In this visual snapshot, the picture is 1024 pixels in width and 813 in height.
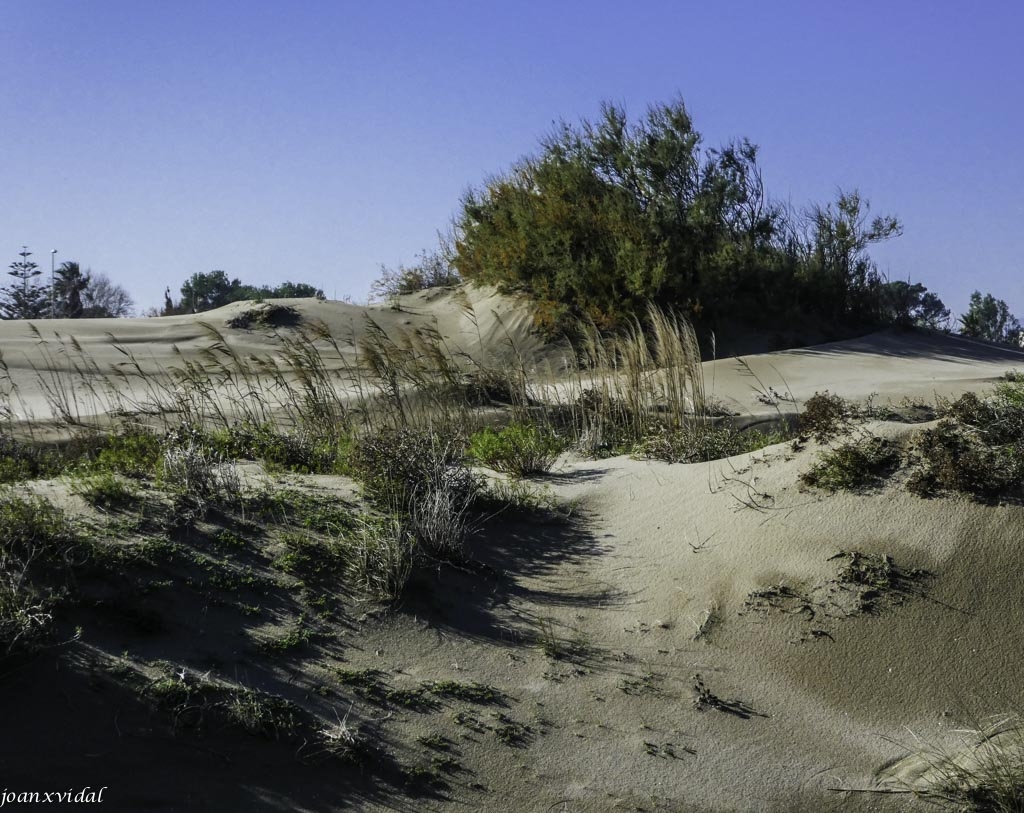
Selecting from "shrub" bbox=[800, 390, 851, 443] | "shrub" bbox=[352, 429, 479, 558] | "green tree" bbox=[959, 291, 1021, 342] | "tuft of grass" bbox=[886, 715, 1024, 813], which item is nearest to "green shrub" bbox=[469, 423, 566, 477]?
"shrub" bbox=[352, 429, 479, 558]

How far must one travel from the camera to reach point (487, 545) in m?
7.43

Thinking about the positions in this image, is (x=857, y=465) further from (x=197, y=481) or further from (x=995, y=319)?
(x=995, y=319)

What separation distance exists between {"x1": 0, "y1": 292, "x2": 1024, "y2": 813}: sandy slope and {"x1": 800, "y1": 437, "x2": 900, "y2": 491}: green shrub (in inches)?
4.7

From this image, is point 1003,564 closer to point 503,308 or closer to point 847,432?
point 847,432

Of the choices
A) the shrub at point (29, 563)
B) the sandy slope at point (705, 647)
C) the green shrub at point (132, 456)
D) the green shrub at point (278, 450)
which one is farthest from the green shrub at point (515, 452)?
the shrub at point (29, 563)

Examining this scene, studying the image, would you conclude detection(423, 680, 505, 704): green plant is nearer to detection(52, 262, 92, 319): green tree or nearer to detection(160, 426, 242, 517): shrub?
detection(160, 426, 242, 517): shrub

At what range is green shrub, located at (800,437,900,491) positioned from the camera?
708 cm

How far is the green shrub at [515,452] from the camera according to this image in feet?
28.8

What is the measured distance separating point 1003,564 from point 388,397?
19.0ft

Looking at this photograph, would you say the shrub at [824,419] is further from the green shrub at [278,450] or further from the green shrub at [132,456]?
the green shrub at [132,456]

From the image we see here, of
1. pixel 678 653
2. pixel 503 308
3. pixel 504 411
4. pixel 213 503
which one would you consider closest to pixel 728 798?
pixel 678 653

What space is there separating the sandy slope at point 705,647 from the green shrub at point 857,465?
0.39 ft

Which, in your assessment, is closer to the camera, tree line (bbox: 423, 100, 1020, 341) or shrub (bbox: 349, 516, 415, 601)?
shrub (bbox: 349, 516, 415, 601)

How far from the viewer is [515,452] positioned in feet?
29.0
